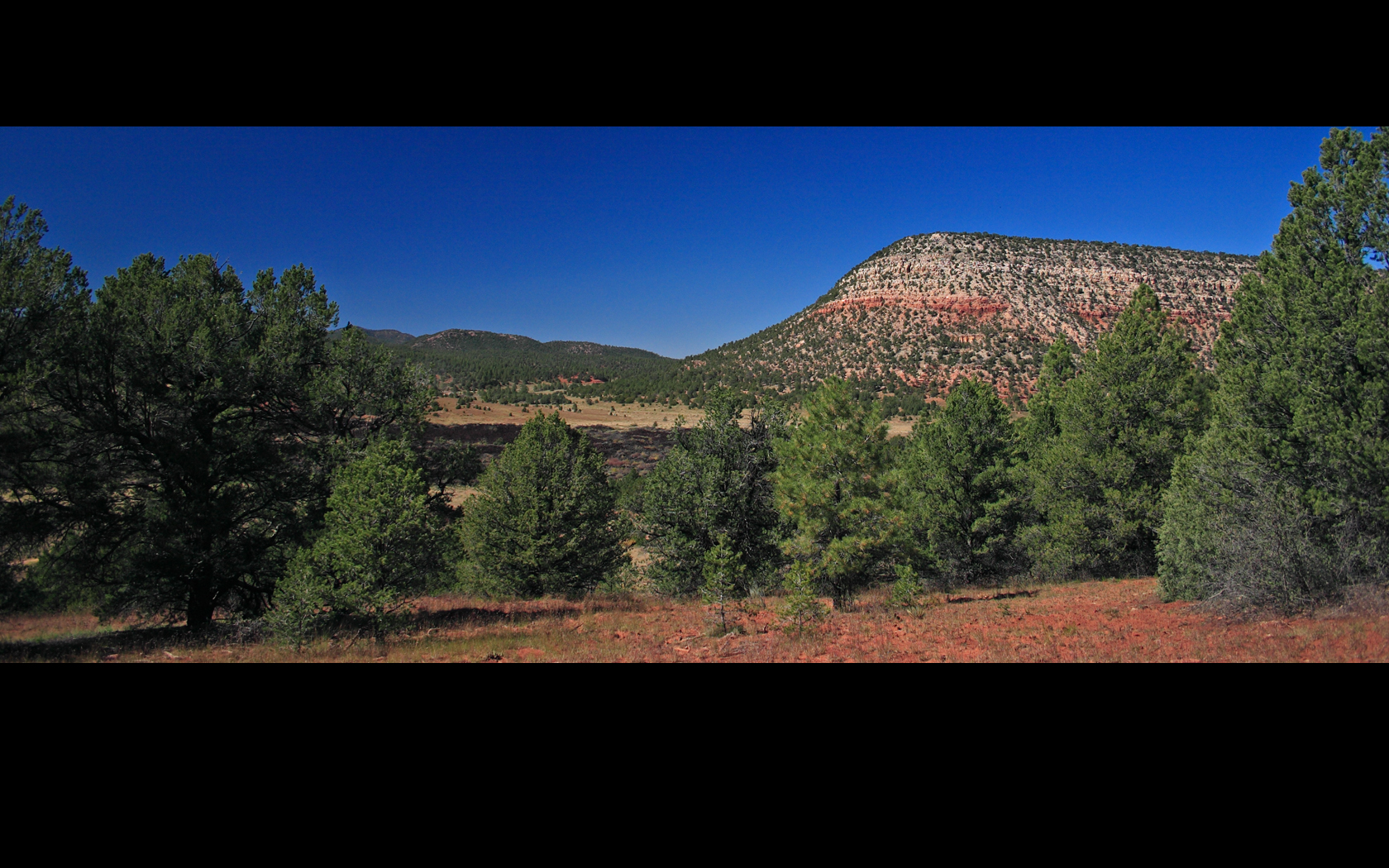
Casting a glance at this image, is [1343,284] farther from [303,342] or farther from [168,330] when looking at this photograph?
[168,330]

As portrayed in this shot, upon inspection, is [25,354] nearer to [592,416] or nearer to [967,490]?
[967,490]

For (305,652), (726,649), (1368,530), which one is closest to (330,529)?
(305,652)

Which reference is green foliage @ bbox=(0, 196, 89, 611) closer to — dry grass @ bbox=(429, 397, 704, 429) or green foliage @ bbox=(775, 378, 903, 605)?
green foliage @ bbox=(775, 378, 903, 605)

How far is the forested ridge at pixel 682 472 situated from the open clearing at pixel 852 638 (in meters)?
0.68

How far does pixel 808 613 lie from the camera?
43.7ft

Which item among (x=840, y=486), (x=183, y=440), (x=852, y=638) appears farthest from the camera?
(x=840, y=486)

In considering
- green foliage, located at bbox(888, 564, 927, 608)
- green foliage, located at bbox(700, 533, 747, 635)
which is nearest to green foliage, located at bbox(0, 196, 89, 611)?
green foliage, located at bbox(700, 533, 747, 635)

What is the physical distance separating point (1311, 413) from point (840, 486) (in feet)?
26.4

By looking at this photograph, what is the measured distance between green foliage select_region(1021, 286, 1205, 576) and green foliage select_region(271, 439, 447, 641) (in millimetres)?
18400

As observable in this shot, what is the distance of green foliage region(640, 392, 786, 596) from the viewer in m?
17.8

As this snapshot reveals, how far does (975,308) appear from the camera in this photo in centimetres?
8781

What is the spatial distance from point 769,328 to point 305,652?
302 feet

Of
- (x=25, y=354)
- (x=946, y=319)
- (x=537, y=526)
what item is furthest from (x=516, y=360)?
(x=25, y=354)

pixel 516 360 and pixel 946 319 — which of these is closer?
pixel 946 319
